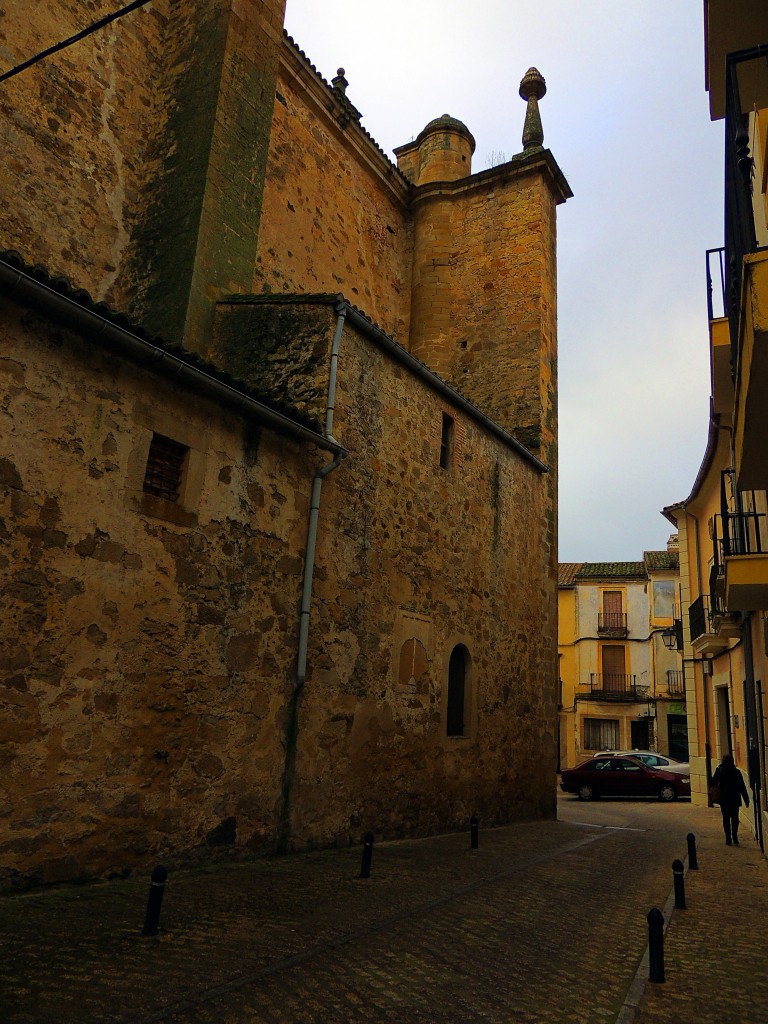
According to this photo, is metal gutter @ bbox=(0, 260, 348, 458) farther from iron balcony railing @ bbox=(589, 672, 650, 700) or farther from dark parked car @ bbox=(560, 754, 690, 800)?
iron balcony railing @ bbox=(589, 672, 650, 700)

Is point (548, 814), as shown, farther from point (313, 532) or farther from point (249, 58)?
point (249, 58)

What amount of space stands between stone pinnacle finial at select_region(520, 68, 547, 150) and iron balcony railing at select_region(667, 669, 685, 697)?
918 inches

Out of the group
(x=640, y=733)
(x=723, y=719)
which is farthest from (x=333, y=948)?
(x=640, y=733)

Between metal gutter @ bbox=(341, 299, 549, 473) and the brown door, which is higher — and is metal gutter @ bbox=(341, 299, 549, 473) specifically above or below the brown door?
below

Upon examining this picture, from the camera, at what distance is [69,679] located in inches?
213

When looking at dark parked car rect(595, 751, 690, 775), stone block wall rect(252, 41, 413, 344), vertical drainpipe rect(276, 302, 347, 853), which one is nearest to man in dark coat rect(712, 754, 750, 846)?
vertical drainpipe rect(276, 302, 347, 853)

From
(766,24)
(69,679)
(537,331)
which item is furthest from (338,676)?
(537,331)

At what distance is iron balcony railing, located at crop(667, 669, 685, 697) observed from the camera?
31669 millimetres

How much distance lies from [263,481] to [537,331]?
28.2 feet

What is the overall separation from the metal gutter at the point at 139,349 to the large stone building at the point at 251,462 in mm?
28

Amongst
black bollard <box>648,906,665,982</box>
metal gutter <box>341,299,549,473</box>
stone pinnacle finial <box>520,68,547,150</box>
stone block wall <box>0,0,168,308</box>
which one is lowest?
black bollard <box>648,906,665,982</box>

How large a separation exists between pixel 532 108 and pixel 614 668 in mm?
23686

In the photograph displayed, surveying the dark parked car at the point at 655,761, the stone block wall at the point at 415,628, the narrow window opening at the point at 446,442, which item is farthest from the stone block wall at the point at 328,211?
the dark parked car at the point at 655,761

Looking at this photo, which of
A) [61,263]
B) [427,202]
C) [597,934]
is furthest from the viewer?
[427,202]
